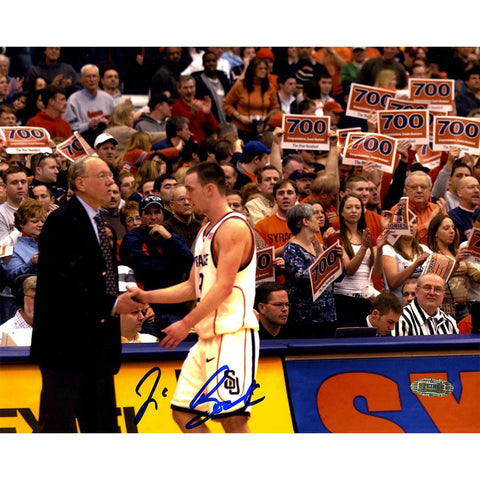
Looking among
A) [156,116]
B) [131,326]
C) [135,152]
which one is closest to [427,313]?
[131,326]

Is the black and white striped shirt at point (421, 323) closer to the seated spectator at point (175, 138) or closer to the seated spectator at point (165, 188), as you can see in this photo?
the seated spectator at point (165, 188)

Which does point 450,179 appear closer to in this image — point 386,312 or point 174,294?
point 386,312

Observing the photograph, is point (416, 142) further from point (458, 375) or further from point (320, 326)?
point (458, 375)

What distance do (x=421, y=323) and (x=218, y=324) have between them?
113 inches

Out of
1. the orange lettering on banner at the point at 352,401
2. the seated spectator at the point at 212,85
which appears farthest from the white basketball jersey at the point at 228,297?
the seated spectator at the point at 212,85

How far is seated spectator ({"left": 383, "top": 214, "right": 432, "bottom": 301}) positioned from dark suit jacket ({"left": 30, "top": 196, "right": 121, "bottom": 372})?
382 centimetres

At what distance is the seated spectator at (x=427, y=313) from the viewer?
8.79 m

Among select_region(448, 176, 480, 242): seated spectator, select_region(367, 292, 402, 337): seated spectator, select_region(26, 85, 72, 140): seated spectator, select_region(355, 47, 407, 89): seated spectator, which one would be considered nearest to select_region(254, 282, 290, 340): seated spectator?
select_region(367, 292, 402, 337): seated spectator

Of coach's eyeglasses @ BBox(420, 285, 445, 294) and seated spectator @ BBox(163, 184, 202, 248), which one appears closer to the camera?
coach's eyeglasses @ BBox(420, 285, 445, 294)

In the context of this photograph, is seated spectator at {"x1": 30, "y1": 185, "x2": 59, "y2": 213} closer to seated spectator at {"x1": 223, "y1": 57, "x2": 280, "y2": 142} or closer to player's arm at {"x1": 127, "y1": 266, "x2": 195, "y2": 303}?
player's arm at {"x1": 127, "y1": 266, "x2": 195, "y2": 303}

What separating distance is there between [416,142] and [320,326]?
4019mm

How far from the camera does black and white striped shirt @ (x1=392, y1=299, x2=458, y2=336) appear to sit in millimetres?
8742

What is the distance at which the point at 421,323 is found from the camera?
28.9 feet
